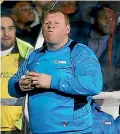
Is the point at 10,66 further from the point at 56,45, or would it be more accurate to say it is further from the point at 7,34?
the point at 56,45

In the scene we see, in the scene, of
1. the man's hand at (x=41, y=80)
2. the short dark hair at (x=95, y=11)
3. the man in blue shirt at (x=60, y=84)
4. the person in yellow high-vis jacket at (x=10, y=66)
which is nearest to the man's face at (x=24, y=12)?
the person in yellow high-vis jacket at (x=10, y=66)

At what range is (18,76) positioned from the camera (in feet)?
10.6

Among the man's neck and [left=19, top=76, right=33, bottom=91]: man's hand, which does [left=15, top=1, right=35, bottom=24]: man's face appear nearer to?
the man's neck

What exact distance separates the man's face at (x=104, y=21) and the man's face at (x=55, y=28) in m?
1.46

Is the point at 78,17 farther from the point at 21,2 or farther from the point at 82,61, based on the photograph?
the point at 82,61

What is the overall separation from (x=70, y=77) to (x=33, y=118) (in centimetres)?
39

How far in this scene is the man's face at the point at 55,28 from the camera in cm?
302

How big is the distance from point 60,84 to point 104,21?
70.3 inches

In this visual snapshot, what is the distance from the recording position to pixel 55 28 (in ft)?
9.95

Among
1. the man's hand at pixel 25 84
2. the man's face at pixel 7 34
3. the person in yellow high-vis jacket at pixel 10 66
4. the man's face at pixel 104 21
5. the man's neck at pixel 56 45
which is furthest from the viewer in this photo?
the man's face at pixel 7 34

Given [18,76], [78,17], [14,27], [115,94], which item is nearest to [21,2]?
[14,27]

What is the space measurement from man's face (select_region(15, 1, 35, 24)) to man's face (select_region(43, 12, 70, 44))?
183 centimetres

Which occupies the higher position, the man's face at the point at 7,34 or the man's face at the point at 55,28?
the man's face at the point at 55,28

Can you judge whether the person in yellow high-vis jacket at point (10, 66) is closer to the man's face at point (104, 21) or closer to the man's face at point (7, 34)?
the man's face at point (7, 34)
